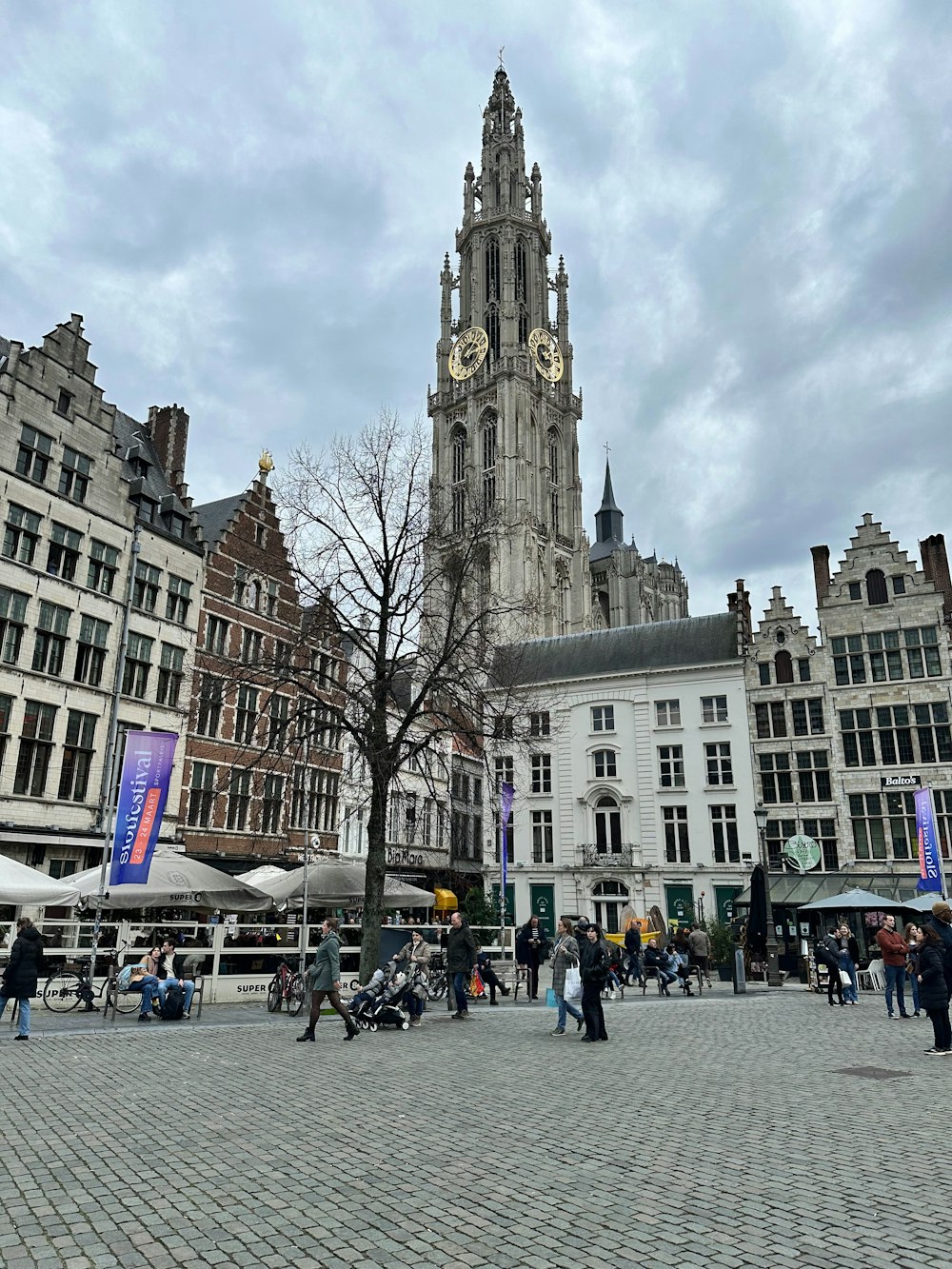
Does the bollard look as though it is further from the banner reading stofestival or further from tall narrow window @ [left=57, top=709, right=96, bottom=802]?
tall narrow window @ [left=57, top=709, right=96, bottom=802]

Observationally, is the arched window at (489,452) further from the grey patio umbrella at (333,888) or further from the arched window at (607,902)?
the grey patio umbrella at (333,888)

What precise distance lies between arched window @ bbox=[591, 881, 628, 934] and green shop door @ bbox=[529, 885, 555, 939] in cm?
225

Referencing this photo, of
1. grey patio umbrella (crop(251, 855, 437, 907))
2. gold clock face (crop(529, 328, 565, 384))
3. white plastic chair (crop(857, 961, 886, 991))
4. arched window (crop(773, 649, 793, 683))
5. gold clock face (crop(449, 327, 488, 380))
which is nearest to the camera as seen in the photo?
grey patio umbrella (crop(251, 855, 437, 907))

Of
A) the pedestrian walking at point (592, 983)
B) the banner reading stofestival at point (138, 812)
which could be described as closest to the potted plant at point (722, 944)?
the pedestrian walking at point (592, 983)

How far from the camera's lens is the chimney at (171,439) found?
37.5 meters

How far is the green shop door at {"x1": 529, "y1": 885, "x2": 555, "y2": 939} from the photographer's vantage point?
147 feet

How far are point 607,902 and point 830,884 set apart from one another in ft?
37.7

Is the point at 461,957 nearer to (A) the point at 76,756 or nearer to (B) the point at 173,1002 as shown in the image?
(B) the point at 173,1002

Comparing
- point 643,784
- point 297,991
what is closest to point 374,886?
point 297,991

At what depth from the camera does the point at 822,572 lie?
43344mm

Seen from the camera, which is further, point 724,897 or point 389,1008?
point 724,897

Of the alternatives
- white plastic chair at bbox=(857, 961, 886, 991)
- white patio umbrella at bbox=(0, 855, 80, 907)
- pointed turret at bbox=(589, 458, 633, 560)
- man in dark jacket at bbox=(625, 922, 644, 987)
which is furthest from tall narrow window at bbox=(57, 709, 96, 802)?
pointed turret at bbox=(589, 458, 633, 560)

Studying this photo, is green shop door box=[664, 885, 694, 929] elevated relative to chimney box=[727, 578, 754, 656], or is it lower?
lower

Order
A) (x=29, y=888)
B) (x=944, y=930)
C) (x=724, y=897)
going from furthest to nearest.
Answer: (x=724, y=897), (x=29, y=888), (x=944, y=930)
